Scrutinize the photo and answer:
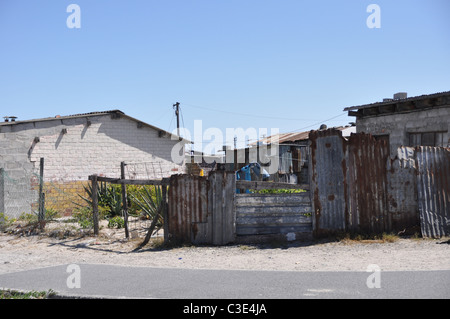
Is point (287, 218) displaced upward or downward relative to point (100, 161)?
downward

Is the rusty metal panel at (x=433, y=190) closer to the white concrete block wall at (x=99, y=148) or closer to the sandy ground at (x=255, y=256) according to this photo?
the sandy ground at (x=255, y=256)

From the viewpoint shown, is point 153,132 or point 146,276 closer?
point 146,276

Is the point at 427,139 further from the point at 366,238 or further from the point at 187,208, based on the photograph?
the point at 187,208

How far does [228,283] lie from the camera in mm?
6379

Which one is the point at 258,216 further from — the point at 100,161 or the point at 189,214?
the point at 100,161

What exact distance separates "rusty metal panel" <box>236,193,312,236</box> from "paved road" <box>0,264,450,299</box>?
2450 millimetres

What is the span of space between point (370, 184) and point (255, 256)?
316cm

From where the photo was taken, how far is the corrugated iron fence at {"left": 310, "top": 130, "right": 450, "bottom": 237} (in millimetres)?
9484

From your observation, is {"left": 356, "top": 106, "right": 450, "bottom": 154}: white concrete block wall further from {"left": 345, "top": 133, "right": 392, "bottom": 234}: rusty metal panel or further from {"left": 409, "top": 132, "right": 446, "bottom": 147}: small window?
{"left": 345, "top": 133, "right": 392, "bottom": 234}: rusty metal panel

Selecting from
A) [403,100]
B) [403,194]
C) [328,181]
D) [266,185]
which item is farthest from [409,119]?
[266,185]

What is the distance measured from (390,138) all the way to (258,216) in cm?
820

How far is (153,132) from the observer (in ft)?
70.7

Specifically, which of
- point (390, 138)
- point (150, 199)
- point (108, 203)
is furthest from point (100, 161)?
point (390, 138)

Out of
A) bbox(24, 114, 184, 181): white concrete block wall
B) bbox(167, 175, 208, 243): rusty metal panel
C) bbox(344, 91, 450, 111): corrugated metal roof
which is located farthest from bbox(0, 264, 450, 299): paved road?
bbox(24, 114, 184, 181): white concrete block wall
